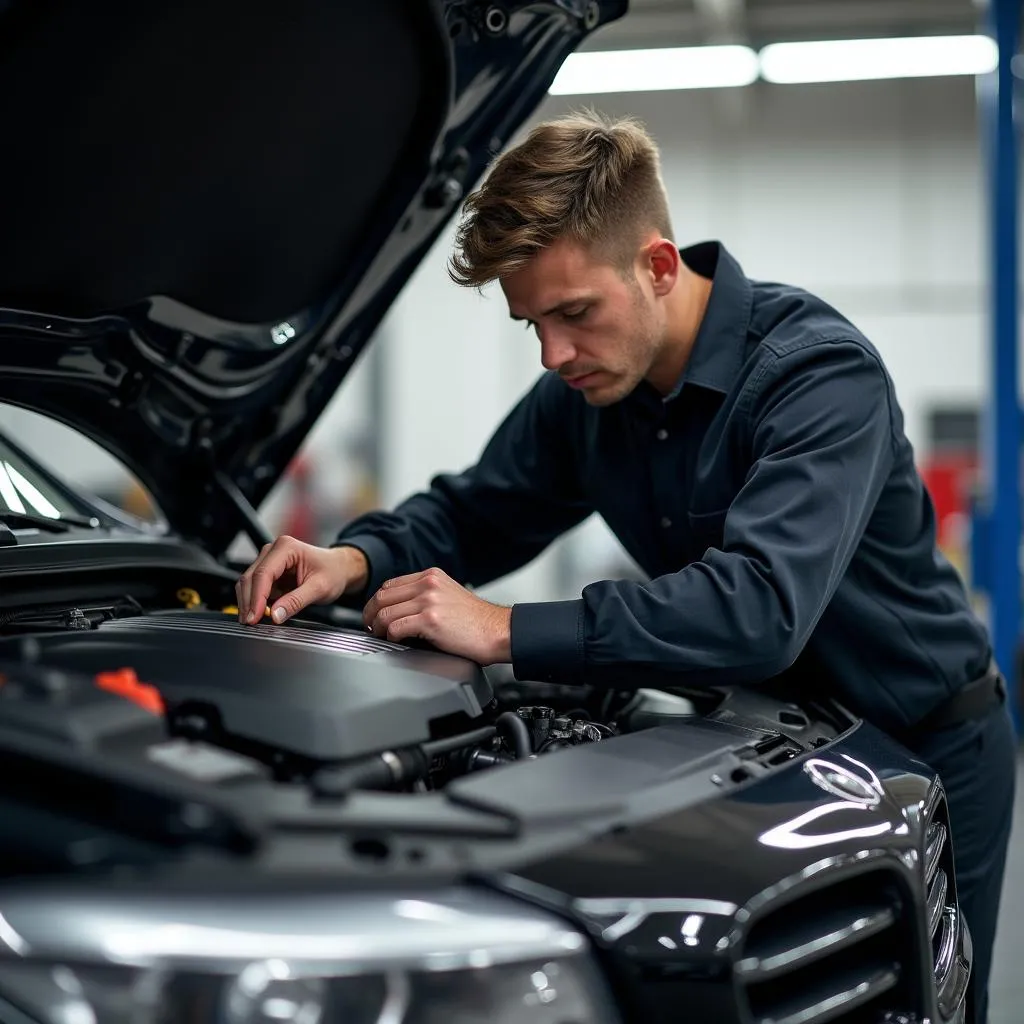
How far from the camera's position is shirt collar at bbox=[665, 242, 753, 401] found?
1491 mm

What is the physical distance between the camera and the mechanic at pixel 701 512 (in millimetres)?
1212

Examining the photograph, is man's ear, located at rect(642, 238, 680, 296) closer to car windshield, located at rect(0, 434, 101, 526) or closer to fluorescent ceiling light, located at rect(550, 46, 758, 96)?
car windshield, located at rect(0, 434, 101, 526)

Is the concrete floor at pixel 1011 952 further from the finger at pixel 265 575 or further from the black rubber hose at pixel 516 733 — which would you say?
the finger at pixel 265 575

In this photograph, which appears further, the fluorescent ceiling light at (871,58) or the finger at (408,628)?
the fluorescent ceiling light at (871,58)

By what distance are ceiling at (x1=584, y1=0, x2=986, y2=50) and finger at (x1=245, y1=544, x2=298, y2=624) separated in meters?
6.16

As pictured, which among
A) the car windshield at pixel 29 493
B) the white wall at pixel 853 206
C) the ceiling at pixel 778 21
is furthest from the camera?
the white wall at pixel 853 206

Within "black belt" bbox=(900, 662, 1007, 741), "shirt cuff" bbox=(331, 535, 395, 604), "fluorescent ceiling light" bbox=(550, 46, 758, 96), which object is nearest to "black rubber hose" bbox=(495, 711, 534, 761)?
"shirt cuff" bbox=(331, 535, 395, 604)

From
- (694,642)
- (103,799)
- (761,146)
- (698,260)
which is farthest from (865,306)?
(103,799)

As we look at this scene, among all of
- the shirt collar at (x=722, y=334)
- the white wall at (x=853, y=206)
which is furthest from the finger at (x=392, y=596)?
the white wall at (x=853, y=206)

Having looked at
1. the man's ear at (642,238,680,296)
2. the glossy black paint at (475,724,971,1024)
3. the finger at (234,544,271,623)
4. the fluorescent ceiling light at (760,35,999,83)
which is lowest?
the glossy black paint at (475,724,971,1024)

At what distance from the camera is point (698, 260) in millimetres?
1672

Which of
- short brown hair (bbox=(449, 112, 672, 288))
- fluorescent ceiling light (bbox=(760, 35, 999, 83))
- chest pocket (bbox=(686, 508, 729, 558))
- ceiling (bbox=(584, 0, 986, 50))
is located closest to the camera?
short brown hair (bbox=(449, 112, 672, 288))

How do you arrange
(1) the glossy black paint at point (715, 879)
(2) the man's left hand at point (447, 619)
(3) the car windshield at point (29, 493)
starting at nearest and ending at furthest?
(1) the glossy black paint at point (715, 879) → (2) the man's left hand at point (447, 619) → (3) the car windshield at point (29, 493)

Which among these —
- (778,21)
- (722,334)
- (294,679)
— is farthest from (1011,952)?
(778,21)
